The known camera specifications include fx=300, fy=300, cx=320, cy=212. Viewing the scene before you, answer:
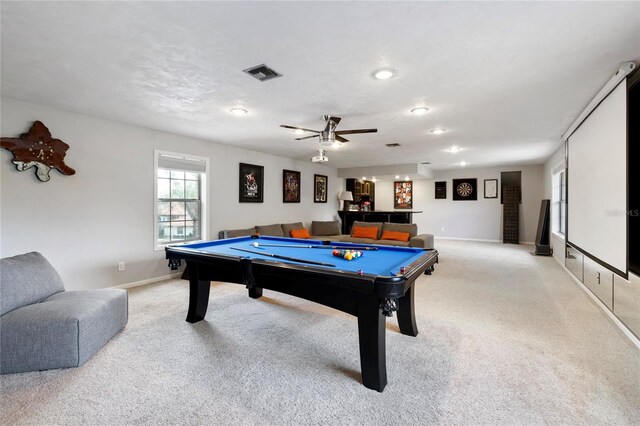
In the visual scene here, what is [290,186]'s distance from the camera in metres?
7.07

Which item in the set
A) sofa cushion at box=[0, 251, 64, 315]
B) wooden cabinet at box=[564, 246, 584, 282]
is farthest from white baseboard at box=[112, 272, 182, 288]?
wooden cabinet at box=[564, 246, 584, 282]

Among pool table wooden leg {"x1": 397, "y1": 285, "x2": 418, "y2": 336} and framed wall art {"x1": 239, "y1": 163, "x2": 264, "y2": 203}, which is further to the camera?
framed wall art {"x1": 239, "y1": 163, "x2": 264, "y2": 203}

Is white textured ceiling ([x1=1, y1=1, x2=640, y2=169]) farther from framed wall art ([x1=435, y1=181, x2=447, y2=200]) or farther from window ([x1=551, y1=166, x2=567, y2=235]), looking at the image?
framed wall art ([x1=435, y1=181, x2=447, y2=200])

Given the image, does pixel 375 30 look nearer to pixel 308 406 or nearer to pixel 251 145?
pixel 308 406

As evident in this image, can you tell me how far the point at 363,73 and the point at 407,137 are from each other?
101 inches

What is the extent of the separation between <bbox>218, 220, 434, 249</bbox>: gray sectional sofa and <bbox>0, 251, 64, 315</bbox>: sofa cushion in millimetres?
2558

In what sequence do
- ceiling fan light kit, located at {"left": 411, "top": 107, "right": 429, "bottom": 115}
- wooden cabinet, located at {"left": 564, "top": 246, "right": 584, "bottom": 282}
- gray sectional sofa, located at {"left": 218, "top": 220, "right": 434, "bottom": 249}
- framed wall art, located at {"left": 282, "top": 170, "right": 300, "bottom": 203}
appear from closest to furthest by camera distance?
ceiling fan light kit, located at {"left": 411, "top": 107, "right": 429, "bottom": 115}
wooden cabinet, located at {"left": 564, "top": 246, "right": 584, "bottom": 282}
gray sectional sofa, located at {"left": 218, "top": 220, "right": 434, "bottom": 249}
framed wall art, located at {"left": 282, "top": 170, "right": 300, "bottom": 203}

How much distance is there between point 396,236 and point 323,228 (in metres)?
1.88

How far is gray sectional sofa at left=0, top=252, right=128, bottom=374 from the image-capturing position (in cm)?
208

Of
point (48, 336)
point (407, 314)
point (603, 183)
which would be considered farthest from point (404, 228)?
point (48, 336)

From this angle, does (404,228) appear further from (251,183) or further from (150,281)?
(150,281)

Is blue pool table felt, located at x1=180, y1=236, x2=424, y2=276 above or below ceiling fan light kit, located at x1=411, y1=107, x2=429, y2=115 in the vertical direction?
below

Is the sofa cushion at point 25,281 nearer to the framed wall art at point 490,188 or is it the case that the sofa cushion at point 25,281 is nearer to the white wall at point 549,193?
the white wall at point 549,193

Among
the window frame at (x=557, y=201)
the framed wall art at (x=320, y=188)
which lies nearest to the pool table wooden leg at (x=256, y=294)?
the framed wall art at (x=320, y=188)
